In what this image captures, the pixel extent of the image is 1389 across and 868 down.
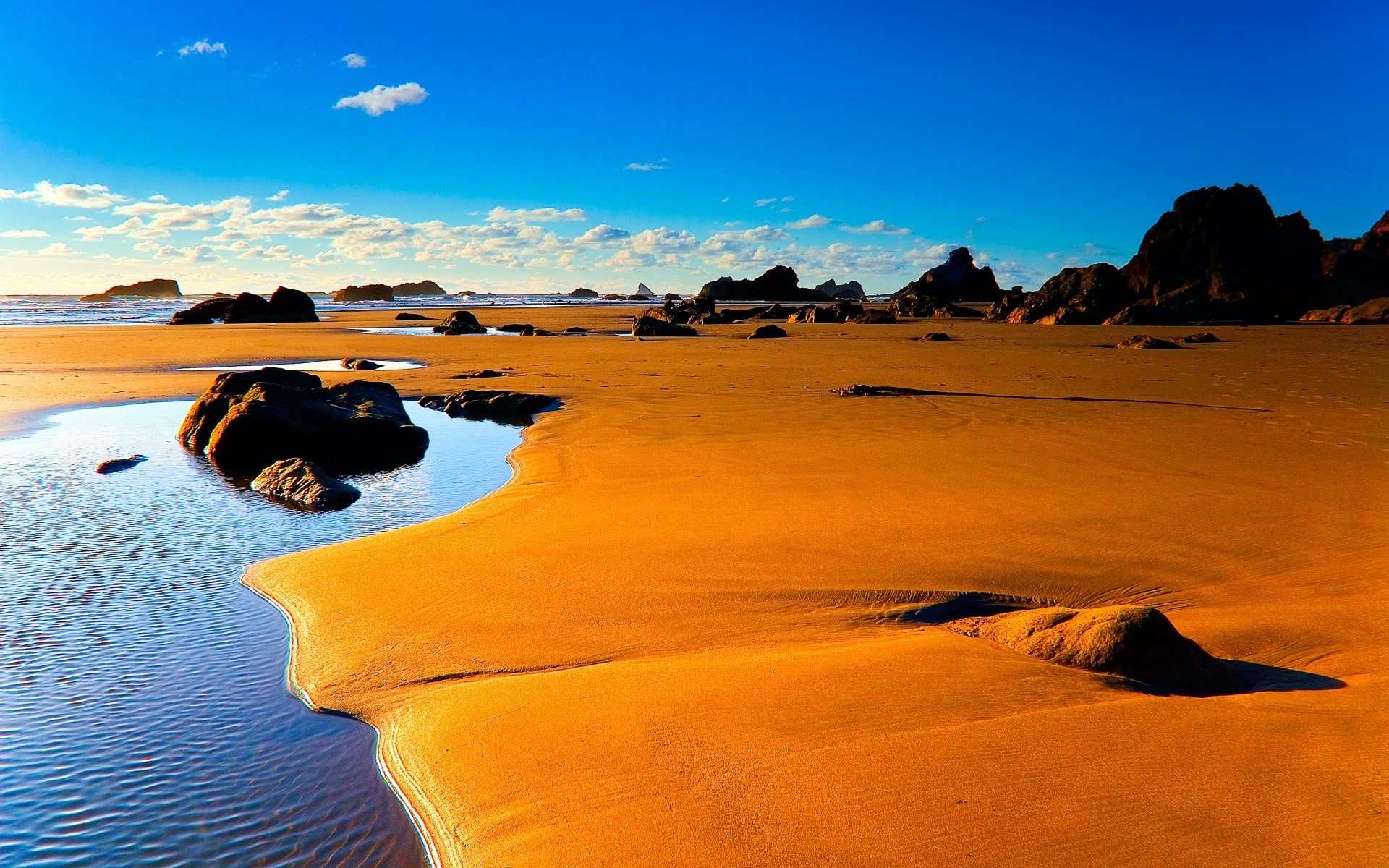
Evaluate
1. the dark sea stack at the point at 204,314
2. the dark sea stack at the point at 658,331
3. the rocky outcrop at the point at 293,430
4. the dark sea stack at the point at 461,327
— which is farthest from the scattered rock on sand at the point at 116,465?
the dark sea stack at the point at 204,314

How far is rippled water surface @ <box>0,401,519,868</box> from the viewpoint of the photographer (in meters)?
2.72

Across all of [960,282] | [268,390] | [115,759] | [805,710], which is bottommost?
[115,759]

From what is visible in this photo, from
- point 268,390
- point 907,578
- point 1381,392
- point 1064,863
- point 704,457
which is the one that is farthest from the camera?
point 1381,392

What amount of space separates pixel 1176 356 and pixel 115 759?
690 inches

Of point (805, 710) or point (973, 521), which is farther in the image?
point (973, 521)

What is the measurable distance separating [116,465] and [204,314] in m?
33.9

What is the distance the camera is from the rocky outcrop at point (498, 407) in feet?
36.6

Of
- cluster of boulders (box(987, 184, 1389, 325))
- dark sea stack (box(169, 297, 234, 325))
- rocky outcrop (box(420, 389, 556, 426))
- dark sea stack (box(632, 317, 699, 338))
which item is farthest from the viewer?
dark sea stack (box(169, 297, 234, 325))

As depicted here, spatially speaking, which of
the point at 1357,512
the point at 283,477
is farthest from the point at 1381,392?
the point at 283,477

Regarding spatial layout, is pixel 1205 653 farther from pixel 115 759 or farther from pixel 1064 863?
pixel 115 759

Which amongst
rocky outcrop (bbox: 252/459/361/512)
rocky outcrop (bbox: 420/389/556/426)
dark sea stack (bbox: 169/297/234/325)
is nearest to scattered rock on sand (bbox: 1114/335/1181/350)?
rocky outcrop (bbox: 420/389/556/426)

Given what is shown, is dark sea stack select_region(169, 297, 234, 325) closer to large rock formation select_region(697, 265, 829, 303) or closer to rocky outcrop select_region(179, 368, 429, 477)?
rocky outcrop select_region(179, 368, 429, 477)

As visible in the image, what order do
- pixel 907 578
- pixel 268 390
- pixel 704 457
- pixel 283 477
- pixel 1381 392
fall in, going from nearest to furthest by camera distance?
1. pixel 907 578
2. pixel 283 477
3. pixel 704 457
4. pixel 268 390
5. pixel 1381 392

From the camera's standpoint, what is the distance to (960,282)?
53188 mm
